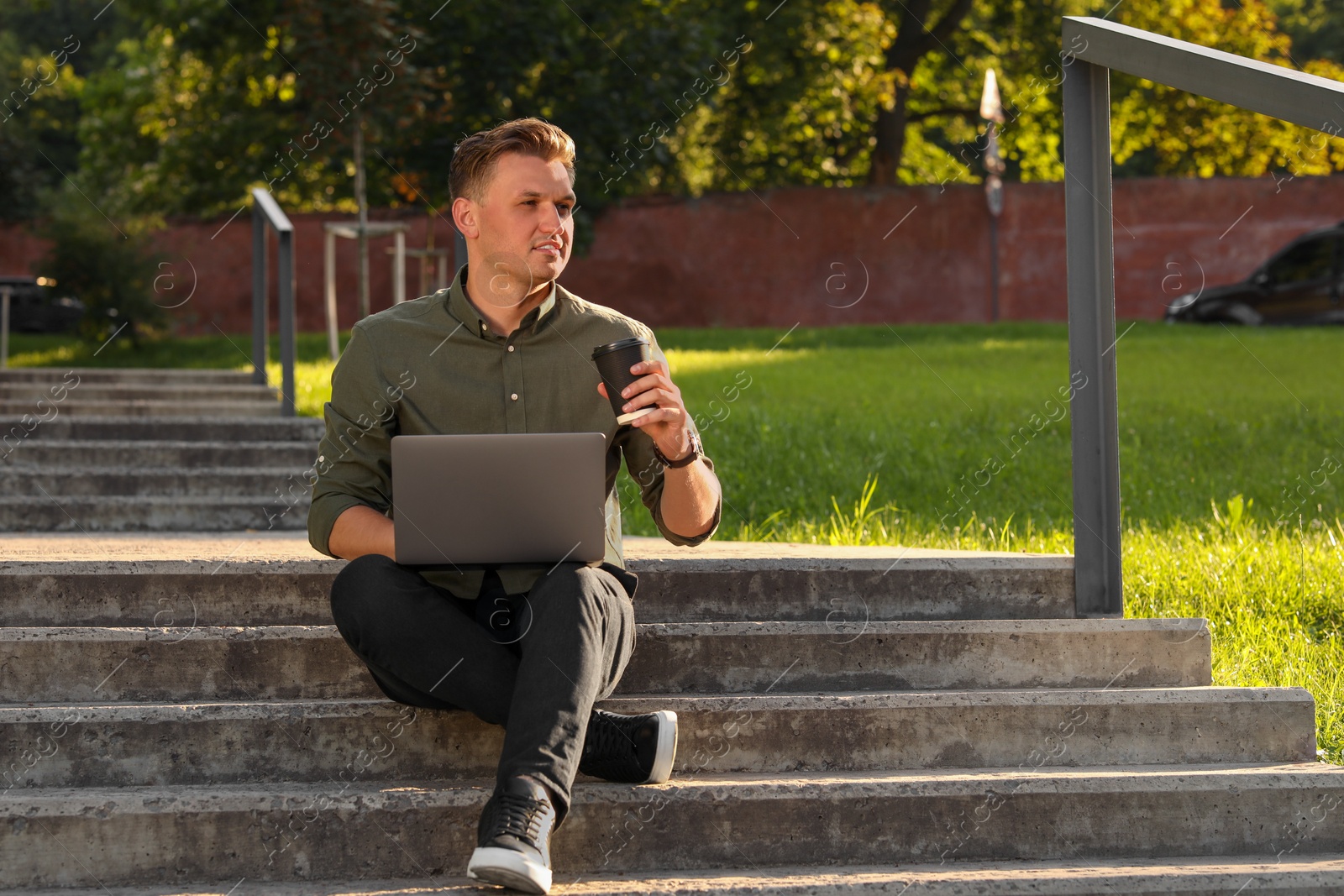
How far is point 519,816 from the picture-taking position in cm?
237

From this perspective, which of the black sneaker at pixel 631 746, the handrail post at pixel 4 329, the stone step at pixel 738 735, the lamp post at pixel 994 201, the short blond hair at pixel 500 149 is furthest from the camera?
the lamp post at pixel 994 201

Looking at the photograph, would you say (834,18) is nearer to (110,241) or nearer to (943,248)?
(943,248)

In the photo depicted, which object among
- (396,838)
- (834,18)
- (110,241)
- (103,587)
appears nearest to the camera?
(396,838)

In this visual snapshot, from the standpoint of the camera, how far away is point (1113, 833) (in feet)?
9.14

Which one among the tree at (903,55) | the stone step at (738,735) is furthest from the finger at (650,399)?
the tree at (903,55)

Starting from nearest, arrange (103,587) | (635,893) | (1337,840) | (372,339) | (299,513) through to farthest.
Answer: (635,893), (1337,840), (372,339), (103,587), (299,513)

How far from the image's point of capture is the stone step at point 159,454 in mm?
5750

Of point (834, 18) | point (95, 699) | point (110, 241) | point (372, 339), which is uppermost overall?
point (834, 18)

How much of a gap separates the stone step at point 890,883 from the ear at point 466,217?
1354 millimetres

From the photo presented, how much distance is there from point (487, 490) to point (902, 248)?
15.7 metres

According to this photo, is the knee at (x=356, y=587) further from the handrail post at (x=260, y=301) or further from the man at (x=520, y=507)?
the handrail post at (x=260, y=301)

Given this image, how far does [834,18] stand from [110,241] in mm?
9233

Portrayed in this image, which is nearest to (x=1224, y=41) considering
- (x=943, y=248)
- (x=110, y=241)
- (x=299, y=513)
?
(x=943, y=248)

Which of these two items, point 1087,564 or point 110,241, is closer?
point 1087,564
